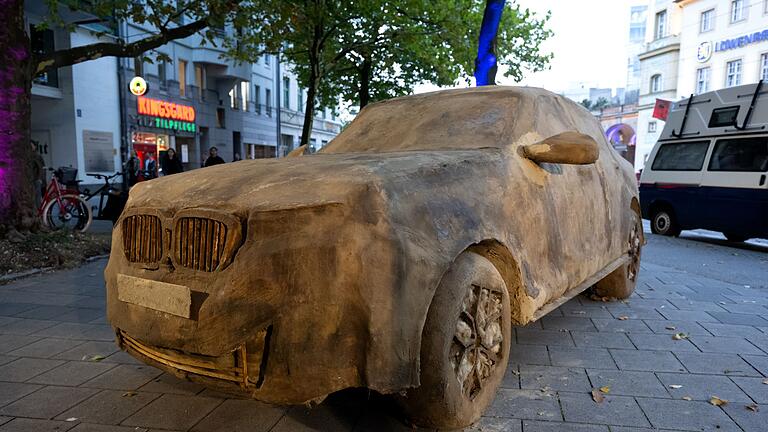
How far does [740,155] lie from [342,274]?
33.7 ft

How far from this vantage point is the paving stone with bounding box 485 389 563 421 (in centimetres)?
279

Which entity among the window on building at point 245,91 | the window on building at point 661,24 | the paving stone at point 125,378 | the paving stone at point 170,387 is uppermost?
the window on building at point 661,24

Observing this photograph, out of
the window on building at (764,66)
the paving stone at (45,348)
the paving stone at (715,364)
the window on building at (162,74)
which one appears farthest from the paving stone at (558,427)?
the window on building at (764,66)

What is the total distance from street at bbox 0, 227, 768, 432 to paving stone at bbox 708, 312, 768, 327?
18 mm

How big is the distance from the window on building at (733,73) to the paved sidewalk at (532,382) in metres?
32.3

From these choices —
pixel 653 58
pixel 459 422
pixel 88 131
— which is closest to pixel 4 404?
pixel 459 422

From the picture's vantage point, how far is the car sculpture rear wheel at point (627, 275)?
510 cm

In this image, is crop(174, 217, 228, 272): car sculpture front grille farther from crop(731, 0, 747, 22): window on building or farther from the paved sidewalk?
crop(731, 0, 747, 22): window on building

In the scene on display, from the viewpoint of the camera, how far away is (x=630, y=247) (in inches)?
205

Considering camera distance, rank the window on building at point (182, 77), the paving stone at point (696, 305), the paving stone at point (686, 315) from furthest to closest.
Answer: the window on building at point (182, 77) < the paving stone at point (696, 305) < the paving stone at point (686, 315)

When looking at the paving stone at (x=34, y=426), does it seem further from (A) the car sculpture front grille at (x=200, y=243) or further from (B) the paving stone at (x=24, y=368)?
(A) the car sculpture front grille at (x=200, y=243)

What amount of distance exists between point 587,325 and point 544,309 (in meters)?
1.51

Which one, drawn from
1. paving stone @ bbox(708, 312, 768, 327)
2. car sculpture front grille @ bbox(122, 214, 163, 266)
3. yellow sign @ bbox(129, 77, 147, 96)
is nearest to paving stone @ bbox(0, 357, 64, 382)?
car sculpture front grille @ bbox(122, 214, 163, 266)

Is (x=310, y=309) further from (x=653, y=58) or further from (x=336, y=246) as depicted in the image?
(x=653, y=58)
